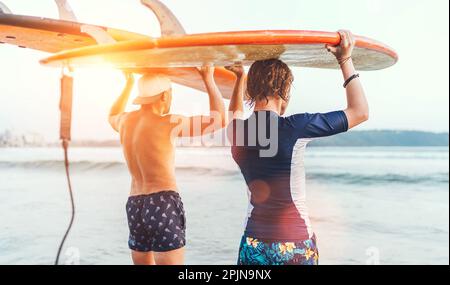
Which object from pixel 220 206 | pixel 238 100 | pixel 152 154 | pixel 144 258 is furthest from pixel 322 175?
pixel 238 100

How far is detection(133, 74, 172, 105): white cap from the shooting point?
112 inches

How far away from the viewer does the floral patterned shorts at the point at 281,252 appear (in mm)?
2062

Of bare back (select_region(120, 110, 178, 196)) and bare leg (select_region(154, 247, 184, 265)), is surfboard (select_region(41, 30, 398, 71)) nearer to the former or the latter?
bare back (select_region(120, 110, 178, 196))

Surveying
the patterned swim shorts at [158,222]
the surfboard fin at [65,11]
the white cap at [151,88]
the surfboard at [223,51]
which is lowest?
the patterned swim shorts at [158,222]

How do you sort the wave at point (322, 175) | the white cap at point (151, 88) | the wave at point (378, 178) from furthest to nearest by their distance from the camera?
the wave at point (322, 175), the wave at point (378, 178), the white cap at point (151, 88)

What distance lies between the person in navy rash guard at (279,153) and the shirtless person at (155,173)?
63 cm

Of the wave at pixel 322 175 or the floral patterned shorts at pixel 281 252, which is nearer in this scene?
the floral patterned shorts at pixel 281 252

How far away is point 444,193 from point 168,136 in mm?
14574

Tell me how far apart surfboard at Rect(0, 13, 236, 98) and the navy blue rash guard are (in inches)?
30.1

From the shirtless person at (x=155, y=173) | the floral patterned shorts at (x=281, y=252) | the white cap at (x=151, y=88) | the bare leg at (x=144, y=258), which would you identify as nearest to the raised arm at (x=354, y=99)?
the floral patterned shorts at (x=281, y=252)

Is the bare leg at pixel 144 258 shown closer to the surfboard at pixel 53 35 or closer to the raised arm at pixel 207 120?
the raised arm at pixel 207 120

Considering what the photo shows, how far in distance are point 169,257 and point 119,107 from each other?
0.97 meters
